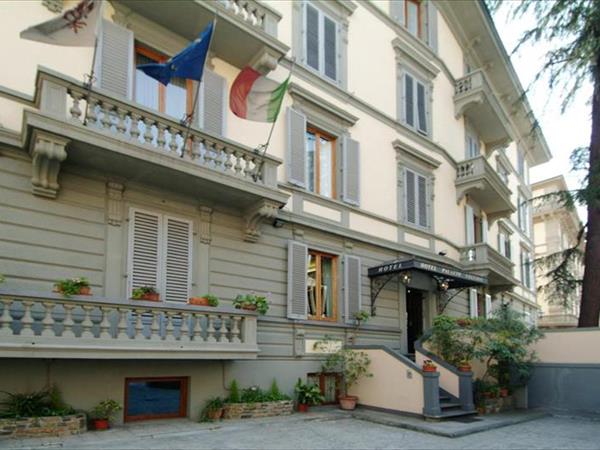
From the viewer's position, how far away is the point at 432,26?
19.9 meters

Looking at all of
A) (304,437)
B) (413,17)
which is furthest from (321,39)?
(304,437)

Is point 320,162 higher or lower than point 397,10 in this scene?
lower

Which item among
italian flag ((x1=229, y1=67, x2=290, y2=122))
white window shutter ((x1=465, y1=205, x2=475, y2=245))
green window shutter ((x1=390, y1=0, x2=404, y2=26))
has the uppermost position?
green window shutter ((x1=390, y1=0, x2=404, y2=26))

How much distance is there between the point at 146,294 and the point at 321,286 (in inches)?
212

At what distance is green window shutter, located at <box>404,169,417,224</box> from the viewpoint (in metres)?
16.8

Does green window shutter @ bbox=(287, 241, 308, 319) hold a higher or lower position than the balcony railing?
lower

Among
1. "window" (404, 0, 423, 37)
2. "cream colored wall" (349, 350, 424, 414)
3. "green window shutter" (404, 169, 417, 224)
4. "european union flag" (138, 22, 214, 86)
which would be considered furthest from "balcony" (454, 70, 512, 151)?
"european union flag" (138, 22, 214, 86)

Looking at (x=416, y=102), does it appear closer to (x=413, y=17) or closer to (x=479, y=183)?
(x=413, y=17)

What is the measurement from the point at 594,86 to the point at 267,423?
13336 mm

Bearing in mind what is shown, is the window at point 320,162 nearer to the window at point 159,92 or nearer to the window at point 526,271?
the window at point 159,92

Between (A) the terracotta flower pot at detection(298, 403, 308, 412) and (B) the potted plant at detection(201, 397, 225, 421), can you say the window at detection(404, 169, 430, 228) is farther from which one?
(B) the potted plant at detection(201, 397, 225, 421)

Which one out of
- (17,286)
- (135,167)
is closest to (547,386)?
(135,167)

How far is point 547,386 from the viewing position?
561 inches

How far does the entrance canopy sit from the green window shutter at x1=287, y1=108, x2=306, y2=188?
3.27m
